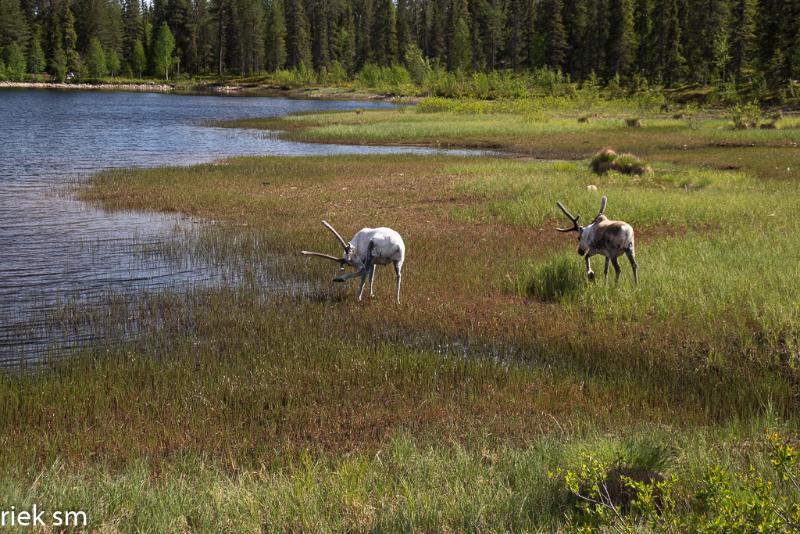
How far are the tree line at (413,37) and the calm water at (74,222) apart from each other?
2040 inches

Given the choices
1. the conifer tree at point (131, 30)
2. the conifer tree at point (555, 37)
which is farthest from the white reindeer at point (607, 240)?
the conifer tree at point (131, 30)

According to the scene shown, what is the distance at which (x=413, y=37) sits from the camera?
516ft

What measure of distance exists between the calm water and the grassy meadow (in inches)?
41.6

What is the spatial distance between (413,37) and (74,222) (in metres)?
147

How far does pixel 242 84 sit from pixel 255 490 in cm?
13763

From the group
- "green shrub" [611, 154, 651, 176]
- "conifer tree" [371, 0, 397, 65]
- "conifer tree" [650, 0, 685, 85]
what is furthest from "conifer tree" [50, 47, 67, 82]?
"green shrub" [611, 154, 651, 176]

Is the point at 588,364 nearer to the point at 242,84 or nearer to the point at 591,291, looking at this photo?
the point at 591,291

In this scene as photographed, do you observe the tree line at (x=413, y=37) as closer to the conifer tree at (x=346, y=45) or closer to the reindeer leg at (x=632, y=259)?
the conifer tree at (x=346, y=45)

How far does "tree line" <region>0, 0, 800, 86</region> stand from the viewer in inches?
3142

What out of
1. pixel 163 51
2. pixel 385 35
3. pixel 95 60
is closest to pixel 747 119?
pixel 385 35

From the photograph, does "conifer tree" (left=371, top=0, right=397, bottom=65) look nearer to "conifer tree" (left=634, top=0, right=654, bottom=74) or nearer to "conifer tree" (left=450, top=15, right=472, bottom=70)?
"conifer tree" (left=450, top=15, right=472, bottom=70)

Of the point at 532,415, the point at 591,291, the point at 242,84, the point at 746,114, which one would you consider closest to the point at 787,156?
the point at 746,114

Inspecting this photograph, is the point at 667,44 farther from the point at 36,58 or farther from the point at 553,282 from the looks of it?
the point at 36,58

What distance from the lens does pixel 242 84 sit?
444 feet
